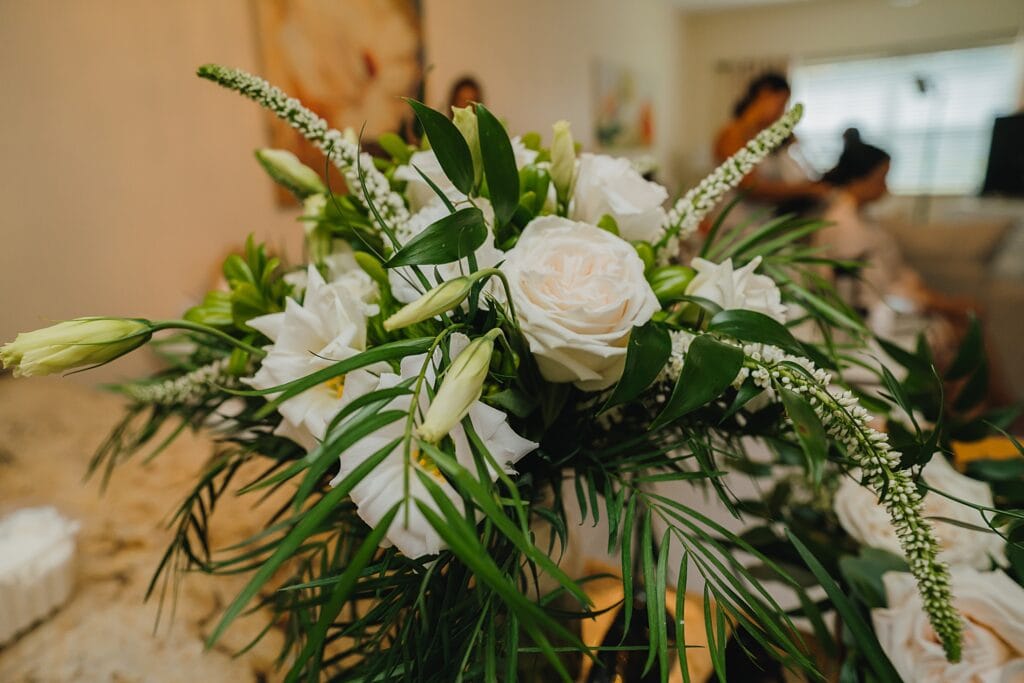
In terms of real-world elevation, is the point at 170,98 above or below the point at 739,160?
above

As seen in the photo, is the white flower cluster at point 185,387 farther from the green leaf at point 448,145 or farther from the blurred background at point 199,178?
the green leaf at point 448,145

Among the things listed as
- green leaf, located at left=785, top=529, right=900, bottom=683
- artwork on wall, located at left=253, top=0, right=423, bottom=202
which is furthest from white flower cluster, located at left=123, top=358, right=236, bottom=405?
artwork on wall, located at left=253, top=0, right=423, bottom=202

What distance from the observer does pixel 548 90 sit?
4.14m

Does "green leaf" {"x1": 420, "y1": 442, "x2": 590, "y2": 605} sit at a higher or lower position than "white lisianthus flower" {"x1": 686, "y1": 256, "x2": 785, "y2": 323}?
lower

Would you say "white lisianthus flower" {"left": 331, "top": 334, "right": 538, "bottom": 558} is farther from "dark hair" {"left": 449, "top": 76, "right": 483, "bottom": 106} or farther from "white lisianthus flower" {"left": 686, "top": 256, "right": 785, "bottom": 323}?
"dark hair" {"left": 449, "top": 76, "right": 483, "bottom": 106}

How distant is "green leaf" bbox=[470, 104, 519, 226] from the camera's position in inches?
14.9

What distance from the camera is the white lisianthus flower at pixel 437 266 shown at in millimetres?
398

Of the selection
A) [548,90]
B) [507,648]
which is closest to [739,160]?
[507,648]

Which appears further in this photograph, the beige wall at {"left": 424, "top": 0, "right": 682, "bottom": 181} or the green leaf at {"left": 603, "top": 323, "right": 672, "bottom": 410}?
the beige wall at {"left": 424, "top": 0, "right": 682, "bottom": 181}

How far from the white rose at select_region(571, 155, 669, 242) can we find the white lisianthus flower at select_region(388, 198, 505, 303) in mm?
86

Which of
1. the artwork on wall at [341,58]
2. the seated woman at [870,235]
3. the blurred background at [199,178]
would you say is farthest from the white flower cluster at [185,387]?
the seated woman at [870,235]

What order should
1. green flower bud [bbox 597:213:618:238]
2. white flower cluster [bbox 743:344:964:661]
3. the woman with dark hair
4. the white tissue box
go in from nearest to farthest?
white flower cluster [bbox 743:344:964:661] < green flower bud [bbox 597:213:618:238] < the white tissue box < the woman with dark hair

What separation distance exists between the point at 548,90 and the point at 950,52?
4848mm

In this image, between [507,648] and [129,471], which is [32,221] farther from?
[507,648]
